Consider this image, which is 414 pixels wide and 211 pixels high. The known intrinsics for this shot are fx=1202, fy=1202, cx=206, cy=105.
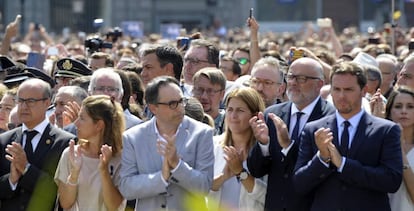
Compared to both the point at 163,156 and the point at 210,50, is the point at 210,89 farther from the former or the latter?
the point at 163,156

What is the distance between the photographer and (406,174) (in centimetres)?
910

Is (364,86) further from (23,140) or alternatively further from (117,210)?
(23,140)

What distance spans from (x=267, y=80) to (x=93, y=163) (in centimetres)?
206

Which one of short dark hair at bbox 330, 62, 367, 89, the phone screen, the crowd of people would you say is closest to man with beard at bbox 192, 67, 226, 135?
the crowd of people

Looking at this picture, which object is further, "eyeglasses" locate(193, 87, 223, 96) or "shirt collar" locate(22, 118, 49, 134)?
"eyeglasses" locate(193, 87, 223, 96)

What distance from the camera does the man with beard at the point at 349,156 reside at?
8461 mm

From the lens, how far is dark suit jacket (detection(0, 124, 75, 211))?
9211 millimetres

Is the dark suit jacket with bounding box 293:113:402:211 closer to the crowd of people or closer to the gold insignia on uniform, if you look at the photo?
the crowd of people

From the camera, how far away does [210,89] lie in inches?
426

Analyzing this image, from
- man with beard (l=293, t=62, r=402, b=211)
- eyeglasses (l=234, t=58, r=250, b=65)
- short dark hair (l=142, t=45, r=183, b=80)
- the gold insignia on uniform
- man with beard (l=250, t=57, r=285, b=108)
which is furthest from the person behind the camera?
eyeglasses (l=234, t=58, r=250, b=65)

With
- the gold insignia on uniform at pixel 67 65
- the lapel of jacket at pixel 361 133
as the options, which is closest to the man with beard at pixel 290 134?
the lapel of jacket at pixel 361 133

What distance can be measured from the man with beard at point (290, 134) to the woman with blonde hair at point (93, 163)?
3.45 feet

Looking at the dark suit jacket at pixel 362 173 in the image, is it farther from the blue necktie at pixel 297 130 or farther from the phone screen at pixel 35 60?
the phone screen at pixel 35 60

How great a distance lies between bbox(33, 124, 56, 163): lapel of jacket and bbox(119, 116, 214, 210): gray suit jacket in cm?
74
